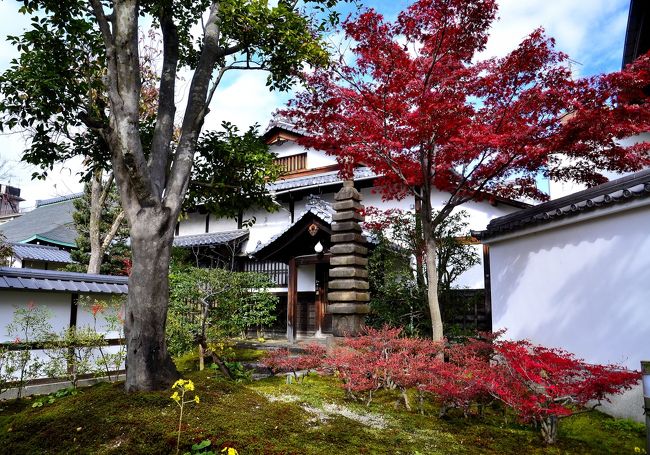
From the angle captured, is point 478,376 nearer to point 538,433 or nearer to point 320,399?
point 538,433

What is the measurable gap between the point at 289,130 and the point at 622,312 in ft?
53.8

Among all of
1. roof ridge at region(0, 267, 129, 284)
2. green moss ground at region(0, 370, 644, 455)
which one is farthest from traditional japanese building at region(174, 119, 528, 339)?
green moss ground at region(0, 370, 644, 455)

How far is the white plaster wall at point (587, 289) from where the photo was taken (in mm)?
5809

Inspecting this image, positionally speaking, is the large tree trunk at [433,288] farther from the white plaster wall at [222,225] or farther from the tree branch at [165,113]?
the white plaster wall at [222,225]

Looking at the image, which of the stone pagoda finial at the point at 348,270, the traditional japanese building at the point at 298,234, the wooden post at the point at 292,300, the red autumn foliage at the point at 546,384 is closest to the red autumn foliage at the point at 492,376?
the red autumn foliage at the point at 546,384

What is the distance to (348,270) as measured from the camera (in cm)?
960

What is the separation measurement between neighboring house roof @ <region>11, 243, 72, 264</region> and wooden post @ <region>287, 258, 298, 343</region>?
531 inches

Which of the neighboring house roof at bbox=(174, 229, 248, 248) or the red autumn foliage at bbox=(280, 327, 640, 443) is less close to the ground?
the neighboring house roof at bbox=(174, 229, 248, 248)

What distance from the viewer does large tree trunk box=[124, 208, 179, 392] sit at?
5.34 m

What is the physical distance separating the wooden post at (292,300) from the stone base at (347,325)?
23.1 feet

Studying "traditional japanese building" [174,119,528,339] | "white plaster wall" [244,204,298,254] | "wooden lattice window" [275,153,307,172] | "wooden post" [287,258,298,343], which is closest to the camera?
"traditional japanese building" [174,119,528,339]

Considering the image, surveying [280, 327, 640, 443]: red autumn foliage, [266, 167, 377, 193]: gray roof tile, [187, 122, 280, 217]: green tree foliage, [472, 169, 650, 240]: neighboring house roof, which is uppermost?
[266, 167, 377, 193]: gray roof tile

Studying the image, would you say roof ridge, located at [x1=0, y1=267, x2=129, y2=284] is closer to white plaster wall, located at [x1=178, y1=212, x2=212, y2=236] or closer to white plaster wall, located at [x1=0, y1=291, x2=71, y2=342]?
white plaster wall, located at [x1=0, y1=291, x2=71, y2=342]

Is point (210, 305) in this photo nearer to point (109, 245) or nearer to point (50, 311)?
point (50, 311)
